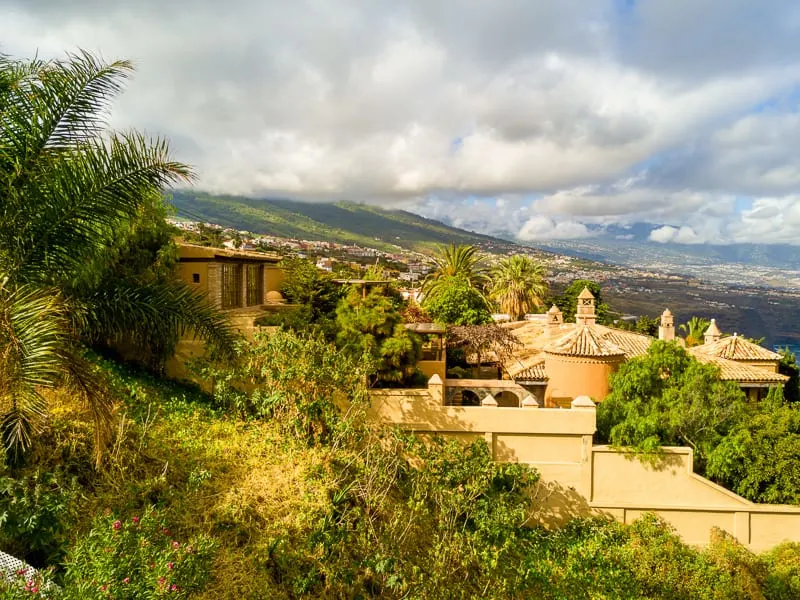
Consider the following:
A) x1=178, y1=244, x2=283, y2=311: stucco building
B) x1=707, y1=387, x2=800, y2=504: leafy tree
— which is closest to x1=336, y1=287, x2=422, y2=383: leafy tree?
x1=178, y1=244, x2=283, y2=311: stucco building

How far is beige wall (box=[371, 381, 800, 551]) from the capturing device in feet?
37.4

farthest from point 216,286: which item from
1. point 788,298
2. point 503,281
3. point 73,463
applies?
point 788,298

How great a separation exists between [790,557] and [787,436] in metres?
2.75

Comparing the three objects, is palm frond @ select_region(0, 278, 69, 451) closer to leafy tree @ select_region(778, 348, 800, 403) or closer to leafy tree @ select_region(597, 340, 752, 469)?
leafy tree @ select_region(597, 340, 752, 469)

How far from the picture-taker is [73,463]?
6.72 metres

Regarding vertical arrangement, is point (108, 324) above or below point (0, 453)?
above

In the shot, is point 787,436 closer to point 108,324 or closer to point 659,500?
point 659,500

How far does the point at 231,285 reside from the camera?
16172 mm

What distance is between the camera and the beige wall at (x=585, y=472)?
11391mm

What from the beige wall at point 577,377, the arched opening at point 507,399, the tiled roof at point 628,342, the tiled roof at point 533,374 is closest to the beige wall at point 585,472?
the beige wall at point 577,377

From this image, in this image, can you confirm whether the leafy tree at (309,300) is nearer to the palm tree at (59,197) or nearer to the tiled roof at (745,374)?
the palm tree at (59,197)

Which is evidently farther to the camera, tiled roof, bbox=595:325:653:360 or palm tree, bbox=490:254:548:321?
palm tree, bbox=490:254:548:321

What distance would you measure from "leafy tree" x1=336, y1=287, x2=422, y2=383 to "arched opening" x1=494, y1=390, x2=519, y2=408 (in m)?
5.87

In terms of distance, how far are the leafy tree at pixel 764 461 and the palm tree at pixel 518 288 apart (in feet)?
104
